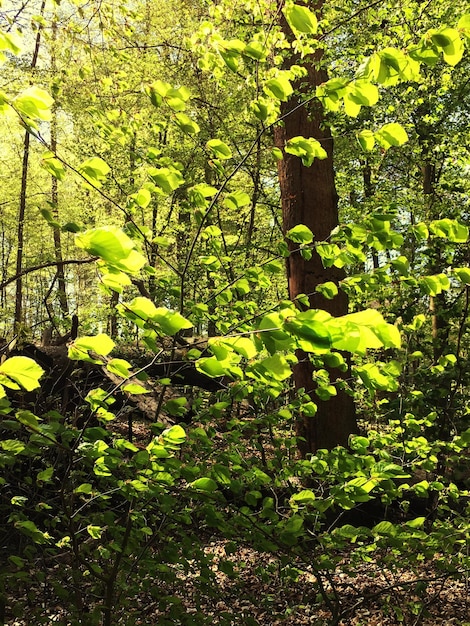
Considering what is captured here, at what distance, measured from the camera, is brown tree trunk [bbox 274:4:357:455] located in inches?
165

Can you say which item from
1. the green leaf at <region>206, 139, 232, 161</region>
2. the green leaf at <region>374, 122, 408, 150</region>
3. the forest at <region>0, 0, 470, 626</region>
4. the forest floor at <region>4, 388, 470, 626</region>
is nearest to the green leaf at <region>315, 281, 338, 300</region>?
the forest at <region>0, 0, 470, 626</region>

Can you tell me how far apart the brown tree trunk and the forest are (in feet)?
0.07

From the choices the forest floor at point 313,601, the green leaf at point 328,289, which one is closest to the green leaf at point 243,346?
the green leaf at point 328,289

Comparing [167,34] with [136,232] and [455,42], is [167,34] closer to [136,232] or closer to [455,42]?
[136,232]

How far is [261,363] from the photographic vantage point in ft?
3.26

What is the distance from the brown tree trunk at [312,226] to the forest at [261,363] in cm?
2

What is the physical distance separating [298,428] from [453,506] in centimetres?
182

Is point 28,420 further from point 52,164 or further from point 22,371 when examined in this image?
point 52,164

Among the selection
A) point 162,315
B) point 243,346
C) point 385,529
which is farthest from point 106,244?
point 385,529

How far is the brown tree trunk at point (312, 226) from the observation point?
4203mm

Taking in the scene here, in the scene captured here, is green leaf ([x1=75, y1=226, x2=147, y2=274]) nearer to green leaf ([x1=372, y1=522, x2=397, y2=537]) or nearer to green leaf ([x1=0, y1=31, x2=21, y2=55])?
green leaf ([x1=0, y1=31, x2=21, y2=55])

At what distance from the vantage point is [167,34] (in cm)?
907

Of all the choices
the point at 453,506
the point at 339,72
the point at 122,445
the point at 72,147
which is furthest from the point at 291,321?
the point at 72,147

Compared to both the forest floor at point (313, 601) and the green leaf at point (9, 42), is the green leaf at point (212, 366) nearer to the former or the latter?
the green leaf at point (9, 42)
